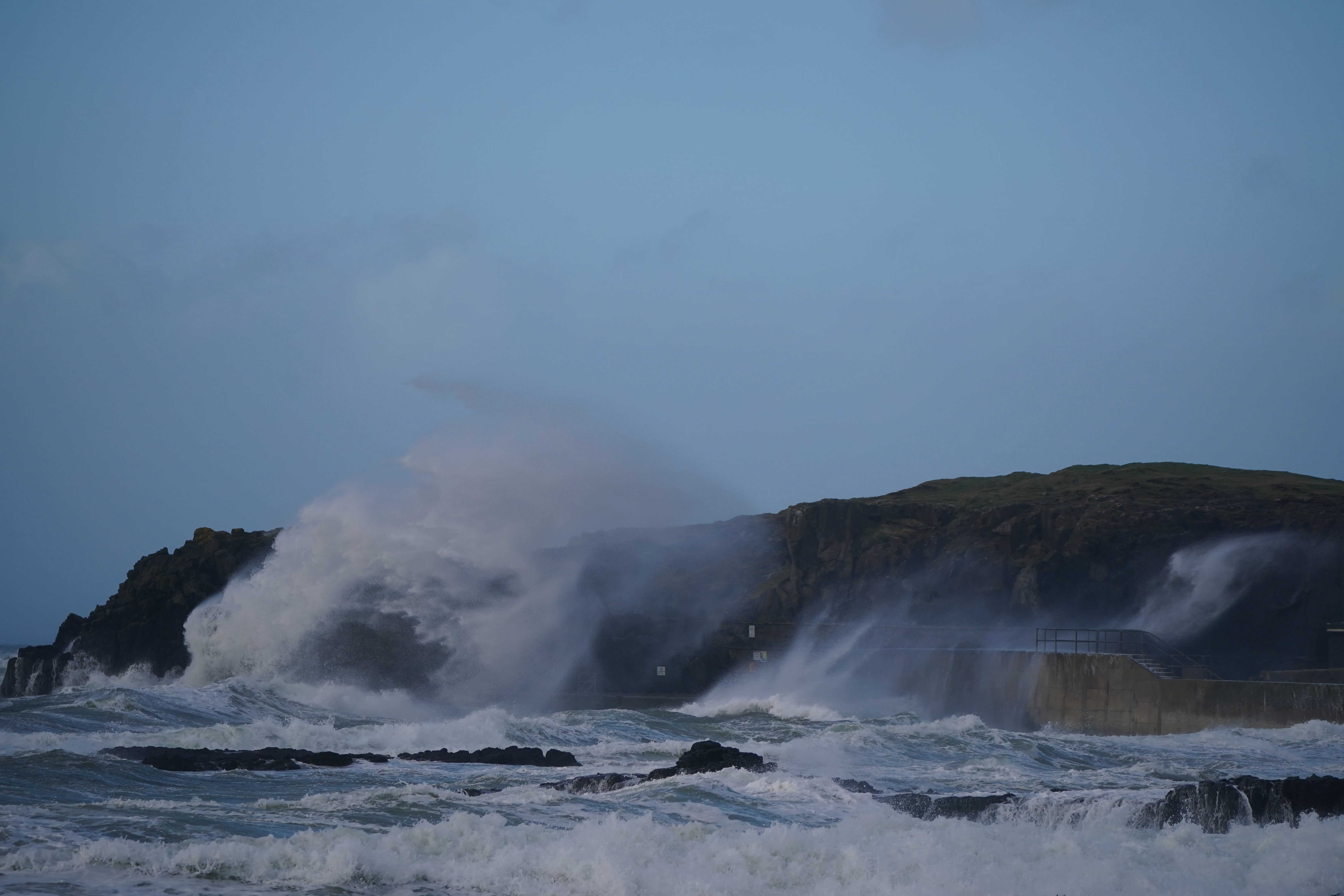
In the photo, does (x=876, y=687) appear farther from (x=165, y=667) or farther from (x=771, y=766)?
(x=165, y=667)

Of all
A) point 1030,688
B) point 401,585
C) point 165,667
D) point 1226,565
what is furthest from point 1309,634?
point 165,667

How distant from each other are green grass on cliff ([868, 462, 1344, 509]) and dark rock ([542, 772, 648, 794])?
105 feet

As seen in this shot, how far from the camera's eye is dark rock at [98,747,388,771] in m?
15.4

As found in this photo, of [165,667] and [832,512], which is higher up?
[832,512]

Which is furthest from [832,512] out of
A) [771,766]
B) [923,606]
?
[771,766]

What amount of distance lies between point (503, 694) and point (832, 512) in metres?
15.9

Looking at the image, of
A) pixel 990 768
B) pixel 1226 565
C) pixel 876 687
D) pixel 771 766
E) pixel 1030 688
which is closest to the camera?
pixel 771 766

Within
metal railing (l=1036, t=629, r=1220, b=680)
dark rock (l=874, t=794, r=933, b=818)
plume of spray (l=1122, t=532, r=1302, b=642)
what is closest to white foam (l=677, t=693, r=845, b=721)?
metal railing (l=1036, t=629, r=1220, b=680)

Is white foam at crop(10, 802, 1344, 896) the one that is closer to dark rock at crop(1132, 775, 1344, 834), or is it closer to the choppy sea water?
the choppy sea water

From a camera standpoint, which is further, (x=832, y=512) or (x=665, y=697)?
(x=832, y=512)

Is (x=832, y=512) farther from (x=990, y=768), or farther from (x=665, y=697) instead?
(x=990, y=768)

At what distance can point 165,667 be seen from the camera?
40844mm

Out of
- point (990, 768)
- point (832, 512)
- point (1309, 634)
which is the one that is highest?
point (832, 512)

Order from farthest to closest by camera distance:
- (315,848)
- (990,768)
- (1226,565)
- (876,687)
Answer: (1226,565) → (876,687) → (990,768) → (315,848)
